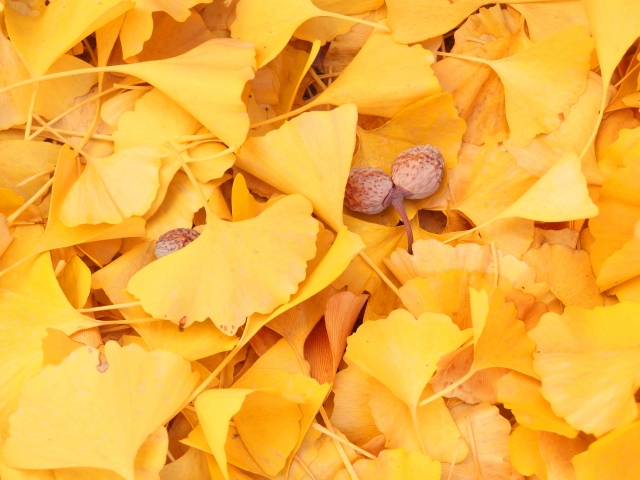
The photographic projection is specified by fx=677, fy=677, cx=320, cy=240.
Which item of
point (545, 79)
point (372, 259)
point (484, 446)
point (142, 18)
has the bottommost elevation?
point (484, 446)

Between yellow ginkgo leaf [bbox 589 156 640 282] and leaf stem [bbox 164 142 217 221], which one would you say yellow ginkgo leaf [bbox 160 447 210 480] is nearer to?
leaf stem [bbox 164 142 217 221]

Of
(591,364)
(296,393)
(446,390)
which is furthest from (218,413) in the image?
(591,364)

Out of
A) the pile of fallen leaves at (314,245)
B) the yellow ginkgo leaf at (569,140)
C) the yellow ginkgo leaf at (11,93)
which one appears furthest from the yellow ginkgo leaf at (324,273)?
the yellow ginkgo leaf at (11,93)

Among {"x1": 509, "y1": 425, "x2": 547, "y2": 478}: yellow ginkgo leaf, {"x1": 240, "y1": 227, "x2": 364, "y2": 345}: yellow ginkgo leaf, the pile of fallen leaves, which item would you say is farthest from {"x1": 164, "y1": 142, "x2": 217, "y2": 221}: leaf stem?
{"x1": 509, "y1": 425, "x2": 547, "y2": 478}: yellow ginkgo leaf

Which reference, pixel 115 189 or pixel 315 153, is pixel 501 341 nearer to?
pixel 315 153

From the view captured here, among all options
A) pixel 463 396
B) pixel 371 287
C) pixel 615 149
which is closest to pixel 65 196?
pixel 371 287

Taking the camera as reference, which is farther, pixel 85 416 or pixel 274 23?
pixel 274 23
